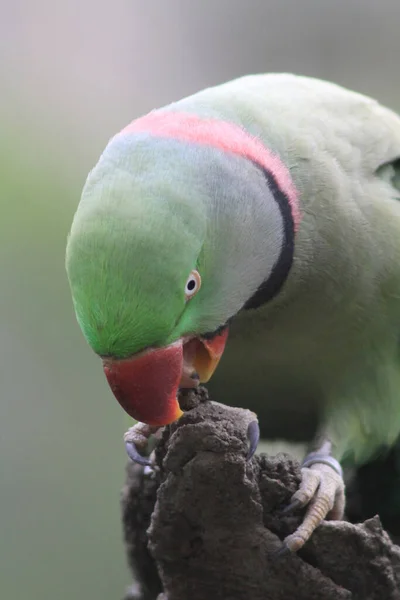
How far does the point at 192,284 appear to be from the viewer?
1110 millimetres

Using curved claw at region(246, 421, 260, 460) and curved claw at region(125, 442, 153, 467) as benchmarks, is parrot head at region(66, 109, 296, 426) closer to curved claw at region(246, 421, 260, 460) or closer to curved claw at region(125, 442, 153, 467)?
curved claw at region(246, 421, 260, 460)

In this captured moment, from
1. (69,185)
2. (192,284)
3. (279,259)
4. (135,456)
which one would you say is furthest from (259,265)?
(69,185)

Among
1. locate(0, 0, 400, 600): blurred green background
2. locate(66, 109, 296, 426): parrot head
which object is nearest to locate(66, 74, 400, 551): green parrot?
locate(66, 109, 296, 426): parrot head

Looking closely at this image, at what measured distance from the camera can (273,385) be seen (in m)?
1.66

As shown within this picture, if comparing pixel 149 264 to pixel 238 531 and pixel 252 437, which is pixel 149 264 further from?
pixel 238 531

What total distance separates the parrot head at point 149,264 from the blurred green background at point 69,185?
1391mm

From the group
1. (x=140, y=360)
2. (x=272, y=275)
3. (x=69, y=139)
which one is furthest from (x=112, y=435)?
(x=140, y=360)

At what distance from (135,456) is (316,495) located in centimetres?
31

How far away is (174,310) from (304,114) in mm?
600

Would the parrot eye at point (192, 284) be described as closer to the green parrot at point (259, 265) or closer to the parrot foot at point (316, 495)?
the green parrot at point (259, 265)

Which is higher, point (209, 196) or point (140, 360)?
point (209, 196)

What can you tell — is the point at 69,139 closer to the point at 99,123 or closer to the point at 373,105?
the point at 99,123

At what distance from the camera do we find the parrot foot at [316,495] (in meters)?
1.27

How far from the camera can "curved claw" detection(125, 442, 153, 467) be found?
1356 mm
